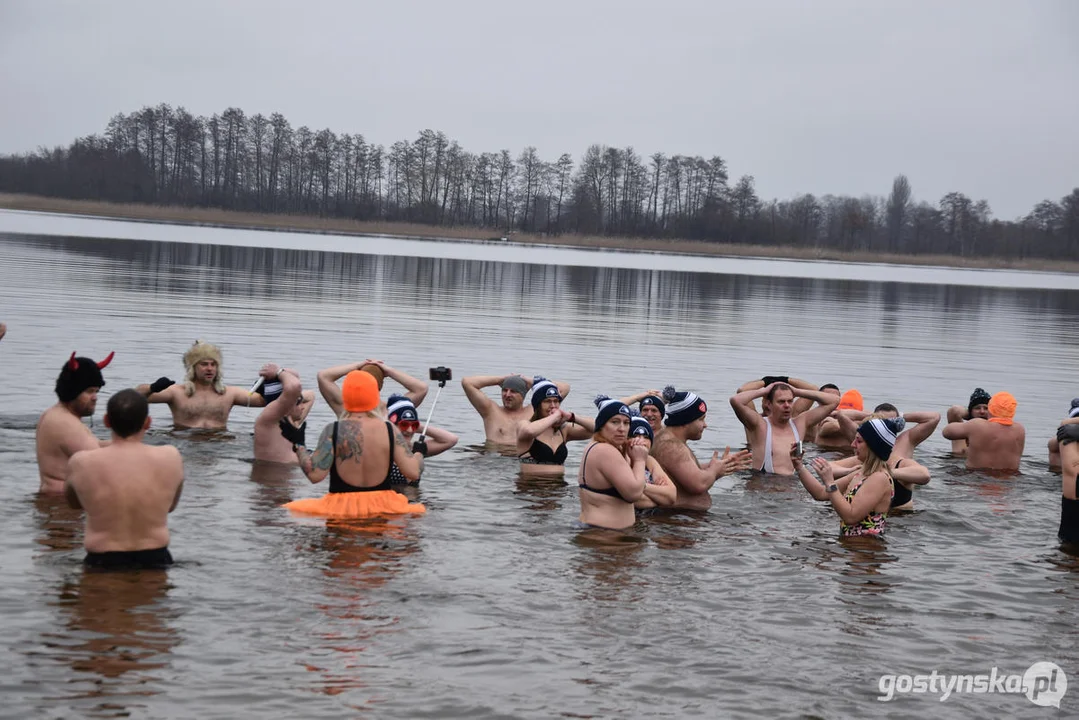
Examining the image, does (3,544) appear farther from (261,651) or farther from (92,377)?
(261,651)

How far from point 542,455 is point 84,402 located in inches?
220

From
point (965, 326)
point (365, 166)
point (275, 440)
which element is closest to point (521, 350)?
point (275, 440)

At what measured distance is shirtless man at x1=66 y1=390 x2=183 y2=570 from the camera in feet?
26.6

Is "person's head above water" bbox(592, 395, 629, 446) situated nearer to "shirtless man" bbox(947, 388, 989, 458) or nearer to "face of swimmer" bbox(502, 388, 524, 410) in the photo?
"face of swimmer" bbox(502, 388, 524, 410)

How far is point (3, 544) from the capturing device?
9383mm

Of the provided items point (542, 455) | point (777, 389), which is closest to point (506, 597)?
point (542, 455)

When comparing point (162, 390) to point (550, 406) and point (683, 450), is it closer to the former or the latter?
point (550, 406)

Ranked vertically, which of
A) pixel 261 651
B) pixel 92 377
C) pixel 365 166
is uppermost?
pixel 365 166

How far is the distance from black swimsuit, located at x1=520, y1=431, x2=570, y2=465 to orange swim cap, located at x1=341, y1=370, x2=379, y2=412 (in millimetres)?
3662

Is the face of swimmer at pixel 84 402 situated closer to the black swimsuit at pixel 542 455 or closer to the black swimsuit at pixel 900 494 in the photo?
the black swimsuit at pixel 542 455

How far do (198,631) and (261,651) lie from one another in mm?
530

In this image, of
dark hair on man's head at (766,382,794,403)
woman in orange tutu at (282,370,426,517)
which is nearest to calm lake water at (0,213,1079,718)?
woman in orange tutu at (282,370,426,517)

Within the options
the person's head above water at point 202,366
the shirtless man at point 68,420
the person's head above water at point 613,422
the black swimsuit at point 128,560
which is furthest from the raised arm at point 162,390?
the person's head above water at point 613,422

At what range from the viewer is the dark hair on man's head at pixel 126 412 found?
316 inches
